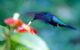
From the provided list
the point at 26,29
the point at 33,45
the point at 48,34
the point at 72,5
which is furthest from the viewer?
the point at 72,5

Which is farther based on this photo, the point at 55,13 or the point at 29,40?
the point at 55,13

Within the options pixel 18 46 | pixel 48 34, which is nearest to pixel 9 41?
pixel 18 46

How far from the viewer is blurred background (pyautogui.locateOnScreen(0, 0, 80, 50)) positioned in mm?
3488

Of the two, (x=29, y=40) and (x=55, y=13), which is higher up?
(x=55, y=13)

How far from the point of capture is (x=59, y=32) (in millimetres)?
3662

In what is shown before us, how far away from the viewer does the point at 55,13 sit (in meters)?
3.66

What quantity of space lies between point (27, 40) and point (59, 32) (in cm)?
297

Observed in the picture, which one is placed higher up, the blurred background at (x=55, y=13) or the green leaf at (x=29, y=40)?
the blurred background at (x=55, y=13)

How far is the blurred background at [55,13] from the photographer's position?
11.4 ft

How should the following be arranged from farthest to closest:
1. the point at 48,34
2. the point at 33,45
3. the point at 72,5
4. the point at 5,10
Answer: the point at 72,5 < the point at 5,10 < the point at 48,34 < the point at 33,45

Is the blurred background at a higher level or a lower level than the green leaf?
higher

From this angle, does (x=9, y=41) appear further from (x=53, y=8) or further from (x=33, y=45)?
(x=53, y=8)

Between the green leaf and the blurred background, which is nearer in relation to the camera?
the green leaf

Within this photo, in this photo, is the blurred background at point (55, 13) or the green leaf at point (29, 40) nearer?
the green leaf at point (29, 40)
